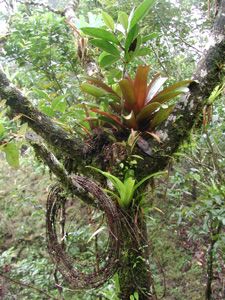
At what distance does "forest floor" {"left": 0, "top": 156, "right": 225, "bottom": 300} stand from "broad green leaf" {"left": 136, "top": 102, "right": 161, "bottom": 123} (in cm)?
103

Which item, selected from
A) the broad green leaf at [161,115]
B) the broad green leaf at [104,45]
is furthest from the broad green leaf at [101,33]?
the broad green leaf at [161,115]

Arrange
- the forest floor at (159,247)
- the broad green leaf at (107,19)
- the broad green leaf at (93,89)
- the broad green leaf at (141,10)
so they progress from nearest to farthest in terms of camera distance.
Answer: the broad green leaf at (141,10), the broad green leaf at (107,19), the broad green leaf at (93,89), the forest floor at (159,247)

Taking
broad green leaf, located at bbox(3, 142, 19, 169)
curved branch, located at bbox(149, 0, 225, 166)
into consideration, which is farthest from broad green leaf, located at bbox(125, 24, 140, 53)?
broad green leaf, located at bbox(3, 142, 19, 169)

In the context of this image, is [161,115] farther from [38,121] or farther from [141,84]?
[38,121]

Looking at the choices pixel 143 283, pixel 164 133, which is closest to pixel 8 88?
pixel 164 133

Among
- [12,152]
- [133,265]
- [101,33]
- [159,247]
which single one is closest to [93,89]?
[101,33]

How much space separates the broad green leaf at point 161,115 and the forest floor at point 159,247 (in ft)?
3.54

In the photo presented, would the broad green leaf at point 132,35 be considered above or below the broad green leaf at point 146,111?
above

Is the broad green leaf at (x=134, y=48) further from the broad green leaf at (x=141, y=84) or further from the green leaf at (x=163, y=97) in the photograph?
the green leaf at (x=163, y=97)

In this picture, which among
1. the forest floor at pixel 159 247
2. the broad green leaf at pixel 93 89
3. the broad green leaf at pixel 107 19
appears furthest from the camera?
the forest floor at pixel 159 247

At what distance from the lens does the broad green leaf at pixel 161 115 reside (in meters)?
1.08

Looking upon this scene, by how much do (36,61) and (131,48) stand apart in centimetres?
125

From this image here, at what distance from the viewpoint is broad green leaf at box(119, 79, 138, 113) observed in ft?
3.44

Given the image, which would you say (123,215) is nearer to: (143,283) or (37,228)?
(143,283)
